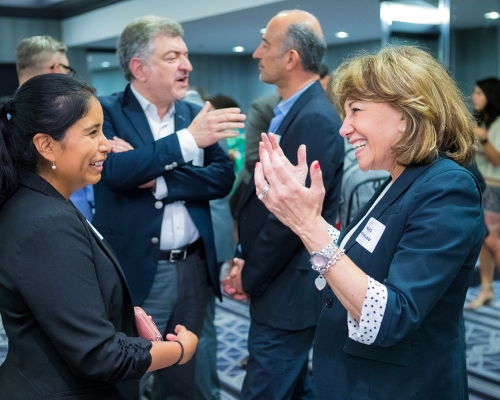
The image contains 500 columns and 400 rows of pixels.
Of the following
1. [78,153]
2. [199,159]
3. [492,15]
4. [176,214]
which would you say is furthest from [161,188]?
[492,15]

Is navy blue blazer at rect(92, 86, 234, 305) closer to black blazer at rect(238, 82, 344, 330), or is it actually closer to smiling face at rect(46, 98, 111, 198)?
black blazer at rect(238, 82, 344, 330)

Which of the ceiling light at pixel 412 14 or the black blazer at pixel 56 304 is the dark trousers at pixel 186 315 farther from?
the ceiling light at pixel 412 14

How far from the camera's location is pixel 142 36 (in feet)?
7.96

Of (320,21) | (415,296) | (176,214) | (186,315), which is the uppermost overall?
(320,21)

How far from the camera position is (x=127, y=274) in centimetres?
229

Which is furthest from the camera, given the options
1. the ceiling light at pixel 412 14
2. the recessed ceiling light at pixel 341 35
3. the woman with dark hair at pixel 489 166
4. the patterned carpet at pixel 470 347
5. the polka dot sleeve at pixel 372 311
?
the recessed ceiling light at pixel 341 35

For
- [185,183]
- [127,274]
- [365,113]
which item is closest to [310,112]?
[185,183]

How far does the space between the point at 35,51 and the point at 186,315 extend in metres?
1.71

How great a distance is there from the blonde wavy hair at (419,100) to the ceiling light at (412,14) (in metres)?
3.44

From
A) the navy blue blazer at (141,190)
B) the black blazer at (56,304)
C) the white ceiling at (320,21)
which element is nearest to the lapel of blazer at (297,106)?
the navy blue blazer at (141,190)

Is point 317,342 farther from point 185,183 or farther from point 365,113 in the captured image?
point 185,183

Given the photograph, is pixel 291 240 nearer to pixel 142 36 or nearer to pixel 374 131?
pixel 374 131

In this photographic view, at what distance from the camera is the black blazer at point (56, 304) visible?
4.17 ft

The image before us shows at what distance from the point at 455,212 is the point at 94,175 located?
95 cm
